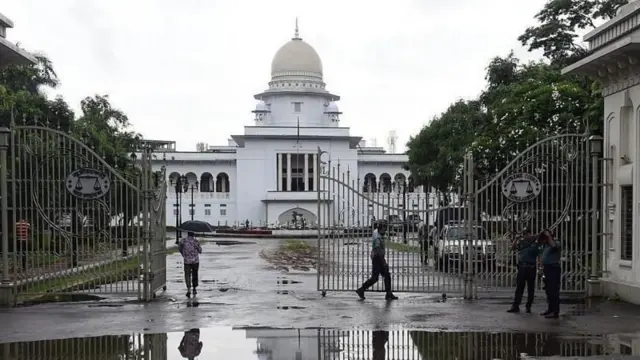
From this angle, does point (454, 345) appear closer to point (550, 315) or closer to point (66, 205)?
point (550, 315)

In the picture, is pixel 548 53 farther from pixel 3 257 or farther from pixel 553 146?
pixel 3 257

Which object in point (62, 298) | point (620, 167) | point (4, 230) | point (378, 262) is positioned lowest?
point (62, 298)

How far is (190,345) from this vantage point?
10016mm

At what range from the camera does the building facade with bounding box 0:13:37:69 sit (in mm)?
13195

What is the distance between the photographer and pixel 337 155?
75562mm

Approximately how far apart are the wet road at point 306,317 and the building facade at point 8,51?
15.3ft

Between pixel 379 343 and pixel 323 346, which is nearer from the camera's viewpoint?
pixel 323 346

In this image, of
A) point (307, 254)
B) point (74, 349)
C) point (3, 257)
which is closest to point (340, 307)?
point (74, 349)

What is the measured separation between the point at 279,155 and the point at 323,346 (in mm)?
65923

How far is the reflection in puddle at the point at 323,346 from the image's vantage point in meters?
9.46

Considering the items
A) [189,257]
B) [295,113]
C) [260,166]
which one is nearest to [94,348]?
[189,257]

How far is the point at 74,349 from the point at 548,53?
87.1 feet

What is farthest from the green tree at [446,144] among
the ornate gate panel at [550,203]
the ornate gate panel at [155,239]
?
the ornate gate panel at [155,239]

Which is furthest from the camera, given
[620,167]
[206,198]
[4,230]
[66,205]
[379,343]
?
[206,198]
